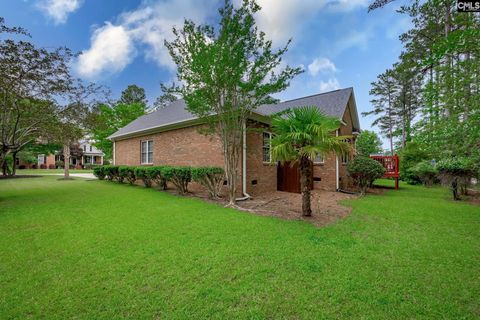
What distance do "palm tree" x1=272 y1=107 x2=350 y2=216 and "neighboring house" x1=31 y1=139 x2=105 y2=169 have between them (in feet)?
116

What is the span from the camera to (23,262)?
333 centimetres

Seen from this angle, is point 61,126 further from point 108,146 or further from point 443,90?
point 108,146

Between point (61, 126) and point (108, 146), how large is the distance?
646 inches

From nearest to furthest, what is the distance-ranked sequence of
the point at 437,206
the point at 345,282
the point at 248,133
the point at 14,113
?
the point at 345,282
the point at 437,206
the point at 14,113
the point at 248,133

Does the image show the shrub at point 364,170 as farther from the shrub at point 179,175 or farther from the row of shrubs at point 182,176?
the shrub at point 179,175

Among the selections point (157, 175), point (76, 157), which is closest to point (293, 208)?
point (157, 175)

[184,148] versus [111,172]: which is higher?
[184,148]

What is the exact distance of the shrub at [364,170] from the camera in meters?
9.66

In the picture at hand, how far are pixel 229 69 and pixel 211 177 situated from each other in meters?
3.99

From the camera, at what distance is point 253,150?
9.83 metres

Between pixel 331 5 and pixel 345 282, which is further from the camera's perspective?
pixel 331 5

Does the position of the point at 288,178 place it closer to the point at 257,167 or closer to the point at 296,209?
the point at 257,167

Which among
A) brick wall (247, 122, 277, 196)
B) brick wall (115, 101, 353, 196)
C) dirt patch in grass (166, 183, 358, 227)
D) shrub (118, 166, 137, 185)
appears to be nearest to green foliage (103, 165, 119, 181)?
shrub (118, 166, 137, 185)

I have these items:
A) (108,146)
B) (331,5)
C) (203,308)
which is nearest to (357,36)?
(331,5)
